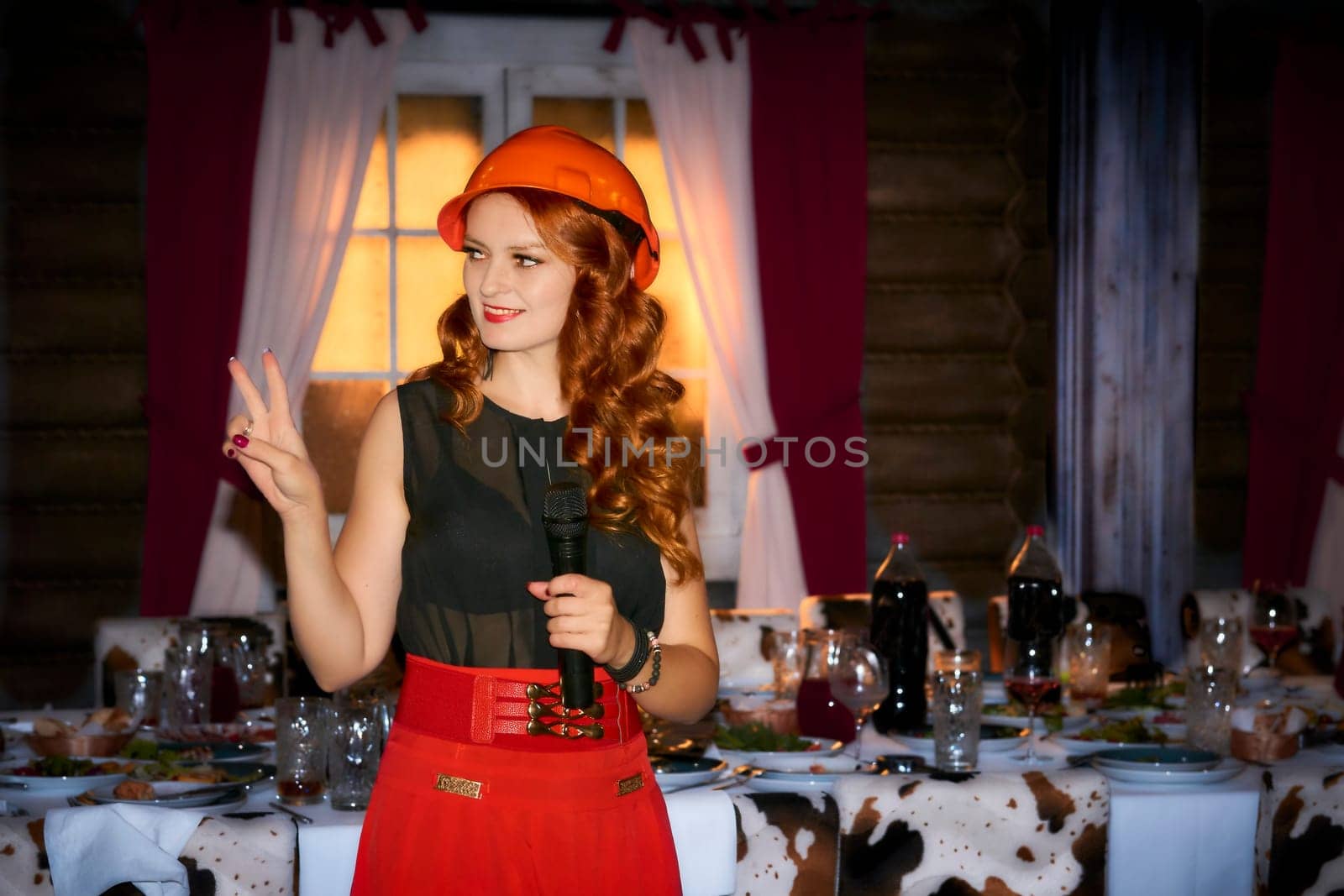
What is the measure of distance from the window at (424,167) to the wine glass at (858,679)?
215 cm

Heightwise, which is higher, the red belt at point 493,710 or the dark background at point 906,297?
the dark background at point 906,297

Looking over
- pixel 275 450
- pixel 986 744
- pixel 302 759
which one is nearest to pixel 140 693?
pixel 302 759

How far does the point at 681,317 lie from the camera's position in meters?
5.02

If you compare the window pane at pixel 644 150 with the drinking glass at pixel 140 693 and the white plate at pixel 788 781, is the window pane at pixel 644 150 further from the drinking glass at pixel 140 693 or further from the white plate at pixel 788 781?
the white plate at pixel 788 781

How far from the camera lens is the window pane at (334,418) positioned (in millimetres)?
4836

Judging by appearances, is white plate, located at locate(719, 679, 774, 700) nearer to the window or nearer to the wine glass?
the wine glass

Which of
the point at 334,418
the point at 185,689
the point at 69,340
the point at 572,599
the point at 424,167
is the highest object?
the point at 424,167

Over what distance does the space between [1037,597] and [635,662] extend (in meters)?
1.65

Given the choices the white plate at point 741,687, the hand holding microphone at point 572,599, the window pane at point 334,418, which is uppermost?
the window pane at point 334,418

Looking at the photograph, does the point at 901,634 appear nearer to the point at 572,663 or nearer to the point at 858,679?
the point at 858,679

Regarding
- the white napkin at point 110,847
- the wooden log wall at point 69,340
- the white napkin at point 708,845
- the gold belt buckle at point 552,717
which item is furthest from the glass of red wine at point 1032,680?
the wooden log wall at point 69,340

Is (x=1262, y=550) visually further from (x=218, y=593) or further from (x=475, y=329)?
(x=475, y=329)

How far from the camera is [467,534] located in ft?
4.98

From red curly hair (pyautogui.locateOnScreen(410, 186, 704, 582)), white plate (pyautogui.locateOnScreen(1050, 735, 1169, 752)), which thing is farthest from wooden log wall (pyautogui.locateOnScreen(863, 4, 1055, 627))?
red curly hair (pyautogui.locateOnScreen(410, 186, 704, 582))
